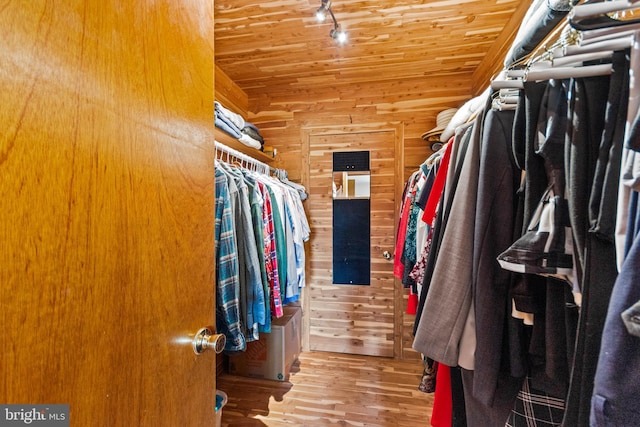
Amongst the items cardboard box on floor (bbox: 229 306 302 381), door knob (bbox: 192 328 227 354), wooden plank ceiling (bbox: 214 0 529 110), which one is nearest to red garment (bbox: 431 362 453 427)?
door knob (bbox: 192 328 227 354)

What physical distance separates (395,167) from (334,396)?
77.5 inches

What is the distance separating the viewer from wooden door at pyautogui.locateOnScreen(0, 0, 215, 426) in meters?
0.33

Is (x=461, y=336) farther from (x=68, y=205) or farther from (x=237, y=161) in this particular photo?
(x=237, y=161)

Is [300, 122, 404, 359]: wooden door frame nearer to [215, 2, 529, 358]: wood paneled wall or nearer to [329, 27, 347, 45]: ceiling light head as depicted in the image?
[215, 2, 529, 358]: wood paneled wall

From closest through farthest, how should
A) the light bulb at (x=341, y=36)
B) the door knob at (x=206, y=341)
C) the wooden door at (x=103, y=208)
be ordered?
the wooden door at (x=103, y=208) → the door knob at (x=206, y=341) → the light bulb at (x=341, y=36)

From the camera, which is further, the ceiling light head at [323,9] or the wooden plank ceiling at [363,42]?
the wooden plank ceiling at [363,42]

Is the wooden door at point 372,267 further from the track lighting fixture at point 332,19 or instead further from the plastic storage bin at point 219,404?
the plastic storage bin at point 219,404

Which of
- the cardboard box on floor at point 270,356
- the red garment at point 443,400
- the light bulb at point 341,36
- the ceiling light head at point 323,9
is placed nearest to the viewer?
the red garment at point 443,400

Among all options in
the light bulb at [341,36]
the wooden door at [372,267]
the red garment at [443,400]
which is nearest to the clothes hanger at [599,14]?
the red garment at [443,400]

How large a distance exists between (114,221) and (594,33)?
0.90 m

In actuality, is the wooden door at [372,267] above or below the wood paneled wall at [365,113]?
below

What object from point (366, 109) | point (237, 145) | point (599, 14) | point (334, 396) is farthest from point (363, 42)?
point (334, 396)

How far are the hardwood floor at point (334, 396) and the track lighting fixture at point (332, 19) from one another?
2529 millimetres

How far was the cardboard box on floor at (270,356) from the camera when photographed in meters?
2.04
